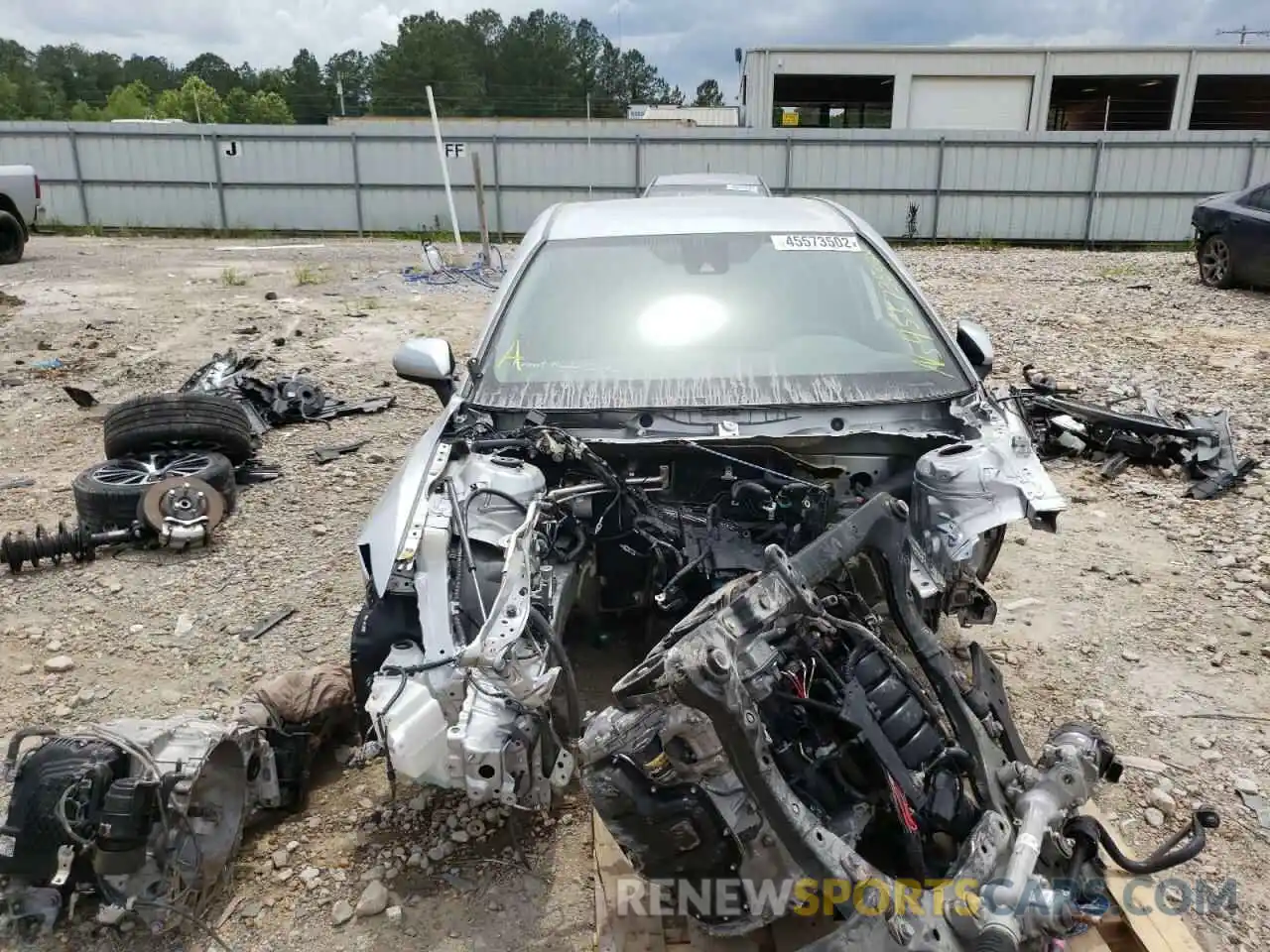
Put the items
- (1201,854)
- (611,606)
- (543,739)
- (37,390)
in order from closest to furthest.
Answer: (543,739)
(1201,854)
(611,606)
(37,390)

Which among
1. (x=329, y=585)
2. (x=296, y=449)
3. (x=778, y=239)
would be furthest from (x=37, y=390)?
(x=778, y=239)

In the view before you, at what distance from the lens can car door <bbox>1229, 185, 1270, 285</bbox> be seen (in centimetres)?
1062

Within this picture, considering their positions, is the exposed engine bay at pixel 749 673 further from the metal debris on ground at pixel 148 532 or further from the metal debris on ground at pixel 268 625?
the metal debris on ground at pixel 148 532

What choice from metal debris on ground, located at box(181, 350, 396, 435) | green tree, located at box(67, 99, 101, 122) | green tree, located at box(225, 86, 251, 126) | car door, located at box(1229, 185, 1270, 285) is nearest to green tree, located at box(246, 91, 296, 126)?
green tree, located at box(225, 86, 251, 126)

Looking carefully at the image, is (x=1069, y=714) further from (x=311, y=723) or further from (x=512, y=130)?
(x=512, y=130)

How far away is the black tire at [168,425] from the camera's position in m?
5.20

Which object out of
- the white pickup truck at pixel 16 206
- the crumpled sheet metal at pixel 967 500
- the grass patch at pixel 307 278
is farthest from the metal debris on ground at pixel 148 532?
the white pickup truck at pixel 16 206

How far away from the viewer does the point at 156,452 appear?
527 centimetres

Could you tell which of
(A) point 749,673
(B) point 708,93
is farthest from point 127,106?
(A) point 749,673

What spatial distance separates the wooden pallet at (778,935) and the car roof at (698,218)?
2551 mm

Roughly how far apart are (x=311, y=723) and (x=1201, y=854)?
2.74m

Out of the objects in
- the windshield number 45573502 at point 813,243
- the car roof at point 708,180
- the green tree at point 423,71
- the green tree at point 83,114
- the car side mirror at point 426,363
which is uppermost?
Answer: the green tree at point 423,71

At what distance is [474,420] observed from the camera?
311 centimetres

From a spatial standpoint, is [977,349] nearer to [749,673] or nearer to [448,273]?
[749,673]
